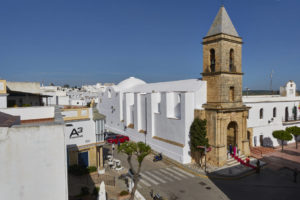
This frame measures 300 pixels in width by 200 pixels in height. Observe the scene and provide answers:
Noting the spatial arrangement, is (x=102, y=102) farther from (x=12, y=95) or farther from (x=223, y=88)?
(x=223, y=88)

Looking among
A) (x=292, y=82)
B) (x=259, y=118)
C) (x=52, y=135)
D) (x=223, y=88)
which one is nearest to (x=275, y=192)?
(x=223, y=88)

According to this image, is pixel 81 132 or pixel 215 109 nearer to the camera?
pixel 81 132

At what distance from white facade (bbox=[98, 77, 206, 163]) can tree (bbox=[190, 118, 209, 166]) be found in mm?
621

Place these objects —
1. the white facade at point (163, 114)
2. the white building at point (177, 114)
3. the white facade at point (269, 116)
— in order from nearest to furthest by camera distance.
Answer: the white facade at point (163, 114)
the white building at point (177, 114)
the white facade at point (269, 116)

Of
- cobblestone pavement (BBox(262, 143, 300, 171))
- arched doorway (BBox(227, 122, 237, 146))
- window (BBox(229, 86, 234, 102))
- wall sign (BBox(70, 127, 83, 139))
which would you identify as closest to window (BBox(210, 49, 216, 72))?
window (BBox(229, 86, 234, 102))

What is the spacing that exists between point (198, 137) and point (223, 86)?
19.0 ft

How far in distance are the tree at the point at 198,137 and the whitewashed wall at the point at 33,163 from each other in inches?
633

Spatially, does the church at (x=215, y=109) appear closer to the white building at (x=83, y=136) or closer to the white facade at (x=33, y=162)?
the white building at (x=83, y=136)

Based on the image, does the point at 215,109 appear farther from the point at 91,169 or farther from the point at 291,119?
the point at 291,119

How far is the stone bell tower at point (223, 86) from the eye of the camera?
812 inches

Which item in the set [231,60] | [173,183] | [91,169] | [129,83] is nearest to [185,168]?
[173,183]

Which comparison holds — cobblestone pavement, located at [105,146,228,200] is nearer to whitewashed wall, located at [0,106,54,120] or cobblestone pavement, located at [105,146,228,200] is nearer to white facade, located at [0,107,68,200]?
whitewashed wall, located at [0,106,54,120]

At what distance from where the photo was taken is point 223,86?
827 inches

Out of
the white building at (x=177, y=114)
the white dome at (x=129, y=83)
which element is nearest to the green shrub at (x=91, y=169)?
the white building at (x=177, y=114)
